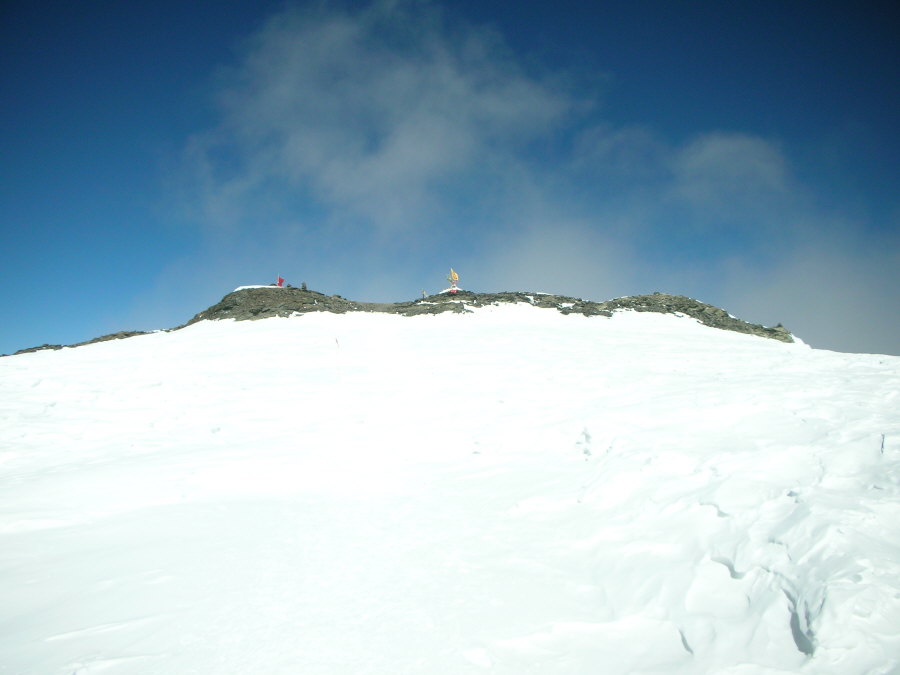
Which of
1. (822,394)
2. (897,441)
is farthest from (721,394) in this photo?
(897,441)

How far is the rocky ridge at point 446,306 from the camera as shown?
23.0m

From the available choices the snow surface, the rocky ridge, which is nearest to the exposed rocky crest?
the rocky ridge

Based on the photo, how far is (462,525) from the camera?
6188 millimetres

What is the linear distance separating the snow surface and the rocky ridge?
10969 mm

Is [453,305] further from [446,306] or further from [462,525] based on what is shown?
[462,525]

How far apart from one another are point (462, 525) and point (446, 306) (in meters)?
18.8

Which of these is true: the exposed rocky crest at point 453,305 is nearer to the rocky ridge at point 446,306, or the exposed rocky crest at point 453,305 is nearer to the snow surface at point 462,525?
the rocky ridge at point 446,306

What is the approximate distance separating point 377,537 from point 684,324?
20980 mm

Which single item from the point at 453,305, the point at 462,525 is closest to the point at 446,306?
the point at 453,305

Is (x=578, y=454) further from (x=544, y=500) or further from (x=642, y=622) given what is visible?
(x=642, y=622)

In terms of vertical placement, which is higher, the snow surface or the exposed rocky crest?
the exposed rocky crest

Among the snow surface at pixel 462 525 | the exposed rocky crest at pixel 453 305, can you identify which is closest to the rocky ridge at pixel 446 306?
the exposed rocky crest at pixel 453 305

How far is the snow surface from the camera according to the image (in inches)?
154

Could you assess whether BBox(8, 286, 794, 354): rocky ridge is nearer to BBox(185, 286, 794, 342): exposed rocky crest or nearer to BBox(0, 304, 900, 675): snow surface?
BBox(185, 286, 794, 342): exposed rocky crest
